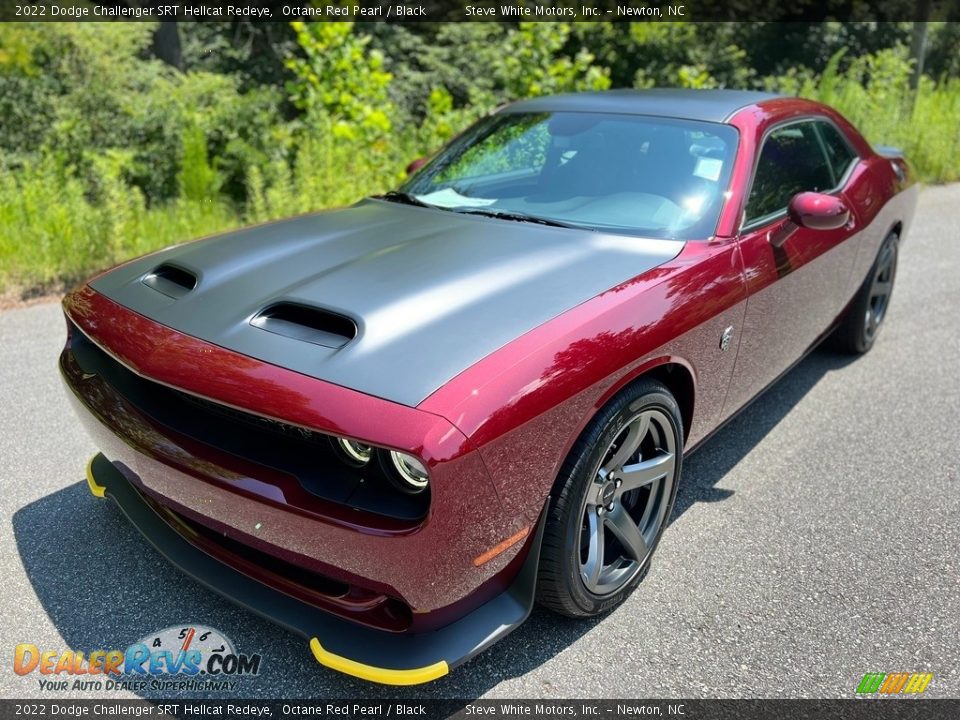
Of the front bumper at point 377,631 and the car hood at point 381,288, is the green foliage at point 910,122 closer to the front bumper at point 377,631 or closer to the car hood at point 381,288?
the car hood at point 381,288

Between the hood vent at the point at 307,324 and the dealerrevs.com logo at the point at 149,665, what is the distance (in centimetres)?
94

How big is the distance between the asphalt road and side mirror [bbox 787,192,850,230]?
1068 mm

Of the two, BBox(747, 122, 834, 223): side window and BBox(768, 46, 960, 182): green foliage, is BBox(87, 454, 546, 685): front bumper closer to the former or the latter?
BBox(747, 122, 834, 223): side window

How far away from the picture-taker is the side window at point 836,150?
13.1 ft

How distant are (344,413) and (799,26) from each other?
2007cm

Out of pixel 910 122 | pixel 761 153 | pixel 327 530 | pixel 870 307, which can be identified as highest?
pixel 761 153

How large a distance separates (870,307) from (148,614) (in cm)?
A: 409

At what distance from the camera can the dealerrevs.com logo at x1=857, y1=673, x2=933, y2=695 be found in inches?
87.7

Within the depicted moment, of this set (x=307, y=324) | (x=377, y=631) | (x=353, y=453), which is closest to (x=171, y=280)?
(x=307, y=324)

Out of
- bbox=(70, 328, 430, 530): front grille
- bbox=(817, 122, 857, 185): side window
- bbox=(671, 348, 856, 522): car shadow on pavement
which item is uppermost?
bbox=(817, 122, 857, 185): side window

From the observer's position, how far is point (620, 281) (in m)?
2.44

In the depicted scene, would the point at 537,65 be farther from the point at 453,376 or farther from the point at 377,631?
the point at 377,631

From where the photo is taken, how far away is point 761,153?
127 inches

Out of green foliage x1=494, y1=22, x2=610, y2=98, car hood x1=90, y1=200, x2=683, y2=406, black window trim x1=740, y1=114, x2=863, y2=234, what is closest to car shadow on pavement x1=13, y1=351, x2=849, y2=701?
car hood x1=90, y1=200, x2=683, y2=406
